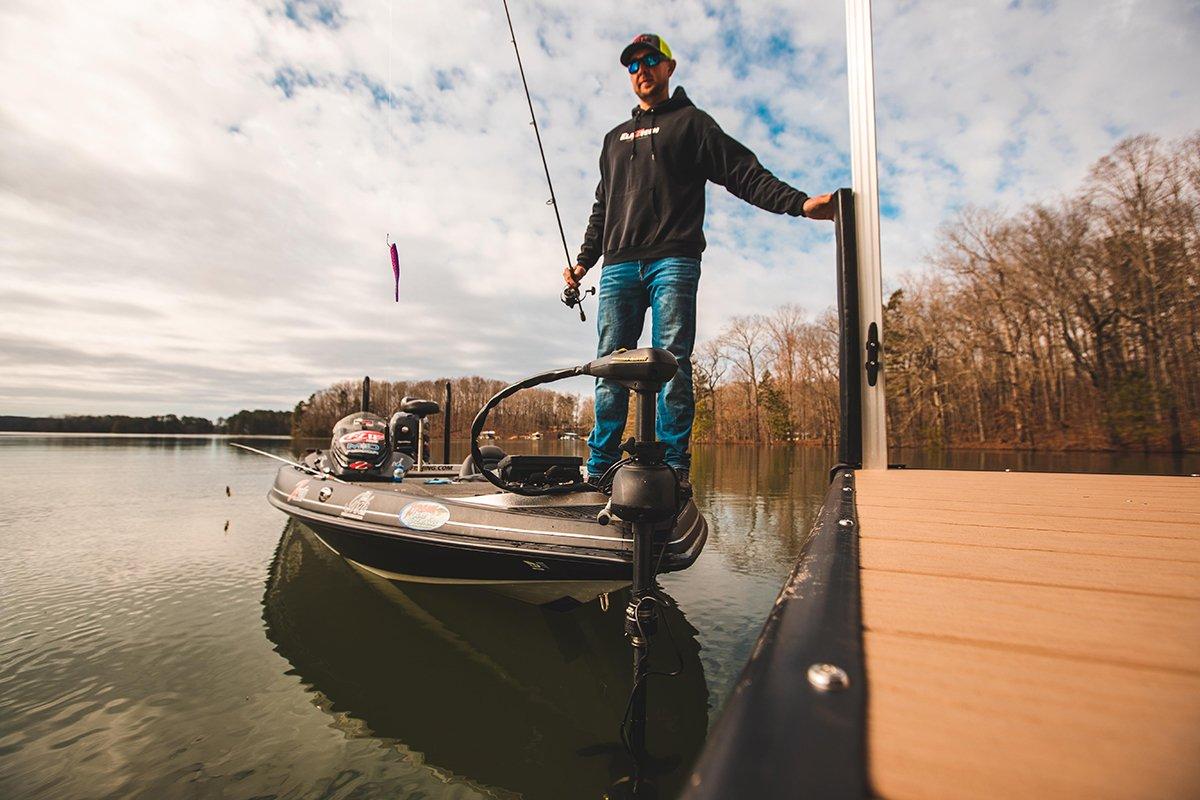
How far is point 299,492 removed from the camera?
364 centimetres

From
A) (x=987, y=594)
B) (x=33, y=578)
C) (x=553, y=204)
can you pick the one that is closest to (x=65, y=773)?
(x=987, y=594)

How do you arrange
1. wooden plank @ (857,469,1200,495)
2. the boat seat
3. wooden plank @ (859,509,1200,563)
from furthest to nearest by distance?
1. the boat seat
2. wooden plank @ (857,469,1200,495)
3. wooden plank @ (859,509,1200,563)

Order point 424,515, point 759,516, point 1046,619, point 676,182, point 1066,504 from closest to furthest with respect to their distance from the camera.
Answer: point 1046,619
point 1066,504
point 424,515
point 676,182
point 759,516

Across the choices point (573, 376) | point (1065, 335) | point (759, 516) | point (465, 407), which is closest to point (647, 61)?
point (573, 376)

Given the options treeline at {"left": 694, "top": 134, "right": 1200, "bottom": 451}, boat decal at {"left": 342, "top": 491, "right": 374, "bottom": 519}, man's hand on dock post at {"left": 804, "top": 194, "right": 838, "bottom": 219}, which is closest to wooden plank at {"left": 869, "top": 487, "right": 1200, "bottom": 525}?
man's hand on dock post at {"left": 804, "top": 194, "right": 838, "bottom": 219}

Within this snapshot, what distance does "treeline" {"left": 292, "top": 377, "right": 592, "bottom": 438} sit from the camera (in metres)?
39.2

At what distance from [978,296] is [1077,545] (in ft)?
107

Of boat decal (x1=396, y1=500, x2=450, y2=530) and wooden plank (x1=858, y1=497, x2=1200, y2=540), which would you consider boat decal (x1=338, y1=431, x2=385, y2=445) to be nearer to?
boat decal (x1=396, y1=500, x2=450, y2=530)

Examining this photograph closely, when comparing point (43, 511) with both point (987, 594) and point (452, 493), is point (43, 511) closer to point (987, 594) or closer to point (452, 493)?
point (452, 493)

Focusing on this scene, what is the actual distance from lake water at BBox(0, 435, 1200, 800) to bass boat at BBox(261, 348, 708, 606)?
1.20ft

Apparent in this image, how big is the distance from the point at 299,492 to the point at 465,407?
52165 millimetres

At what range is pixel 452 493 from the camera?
3.17m

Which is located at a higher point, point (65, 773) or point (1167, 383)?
point (1167, 383)

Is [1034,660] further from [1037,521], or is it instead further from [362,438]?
[362,438]
